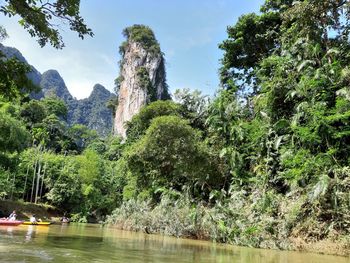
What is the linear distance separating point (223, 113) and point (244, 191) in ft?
18.7

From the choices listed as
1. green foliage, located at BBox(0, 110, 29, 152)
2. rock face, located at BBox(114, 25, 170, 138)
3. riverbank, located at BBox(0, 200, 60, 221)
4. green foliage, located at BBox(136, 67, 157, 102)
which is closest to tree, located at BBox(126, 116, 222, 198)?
green foliage, located at BBox(0, 110, 29, 152)

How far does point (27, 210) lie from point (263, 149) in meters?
21.4

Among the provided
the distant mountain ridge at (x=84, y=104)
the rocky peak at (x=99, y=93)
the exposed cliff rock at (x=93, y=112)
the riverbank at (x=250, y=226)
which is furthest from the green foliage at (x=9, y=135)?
the rocky peak at (x=99, y=93)

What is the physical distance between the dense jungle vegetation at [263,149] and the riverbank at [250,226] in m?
0.05

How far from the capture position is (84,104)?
118188mm

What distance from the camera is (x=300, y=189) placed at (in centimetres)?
1658

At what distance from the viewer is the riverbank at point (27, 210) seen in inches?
1230

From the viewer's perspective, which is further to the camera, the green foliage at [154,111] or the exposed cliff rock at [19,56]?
the green foliage at [154,111]

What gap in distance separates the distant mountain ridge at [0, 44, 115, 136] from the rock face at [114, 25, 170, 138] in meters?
43.4

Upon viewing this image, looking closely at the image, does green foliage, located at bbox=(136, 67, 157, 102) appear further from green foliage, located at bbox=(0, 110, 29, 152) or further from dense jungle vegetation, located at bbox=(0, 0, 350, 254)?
green foliage, located at bbox=(0, 110, 29, 152)

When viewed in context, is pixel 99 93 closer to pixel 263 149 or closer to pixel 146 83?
pixel 146 83

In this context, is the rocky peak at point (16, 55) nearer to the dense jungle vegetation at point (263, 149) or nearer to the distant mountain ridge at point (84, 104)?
the distant mountain ridge at point (84, 104)

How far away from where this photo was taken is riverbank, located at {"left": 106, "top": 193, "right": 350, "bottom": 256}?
49.8ft

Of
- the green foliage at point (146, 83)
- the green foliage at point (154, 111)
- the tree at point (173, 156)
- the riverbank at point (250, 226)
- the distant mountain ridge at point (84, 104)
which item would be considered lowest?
the riverbank at point (250, 226)
